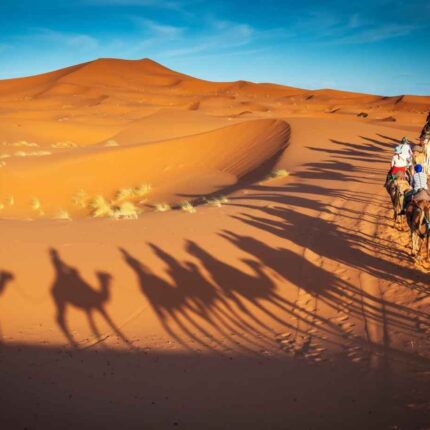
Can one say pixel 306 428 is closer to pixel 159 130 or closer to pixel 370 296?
pixel 370 296

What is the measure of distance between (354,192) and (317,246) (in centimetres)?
513

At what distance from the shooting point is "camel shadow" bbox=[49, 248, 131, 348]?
725 centimetres

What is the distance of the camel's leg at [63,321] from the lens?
6.72 meters

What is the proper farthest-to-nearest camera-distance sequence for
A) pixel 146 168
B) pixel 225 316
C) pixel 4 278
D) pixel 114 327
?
pixel 146 168 < pixel 4 278 < pixel 225 316 < pixel 114 327

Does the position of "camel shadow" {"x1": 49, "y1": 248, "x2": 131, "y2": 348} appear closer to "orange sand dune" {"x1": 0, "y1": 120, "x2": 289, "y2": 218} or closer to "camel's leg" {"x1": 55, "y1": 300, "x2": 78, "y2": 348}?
"camel's leg" {"x1": 55, "y1": 300, "x2": 78, "y2": 348}

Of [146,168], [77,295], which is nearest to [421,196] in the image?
[77,295]

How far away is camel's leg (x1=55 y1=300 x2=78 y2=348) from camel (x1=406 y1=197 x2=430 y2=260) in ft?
21.1

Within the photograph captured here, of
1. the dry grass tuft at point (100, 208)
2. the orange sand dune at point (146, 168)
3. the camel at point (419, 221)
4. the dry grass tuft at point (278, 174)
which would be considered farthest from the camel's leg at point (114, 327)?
the dry grass tuft at point (278, 174)

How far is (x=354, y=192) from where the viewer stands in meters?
14.3

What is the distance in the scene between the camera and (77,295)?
7941 mm

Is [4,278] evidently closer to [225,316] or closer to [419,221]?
[225,316]

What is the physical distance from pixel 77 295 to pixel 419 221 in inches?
254

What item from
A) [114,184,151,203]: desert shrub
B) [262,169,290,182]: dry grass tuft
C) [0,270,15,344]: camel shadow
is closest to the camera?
[0,270,15,344]: camel shadow

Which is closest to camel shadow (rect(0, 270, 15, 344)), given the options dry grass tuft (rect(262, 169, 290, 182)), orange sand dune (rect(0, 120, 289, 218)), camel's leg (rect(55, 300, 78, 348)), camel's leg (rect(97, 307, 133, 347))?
camel's leg (rect(55, 300, 78, 348))
